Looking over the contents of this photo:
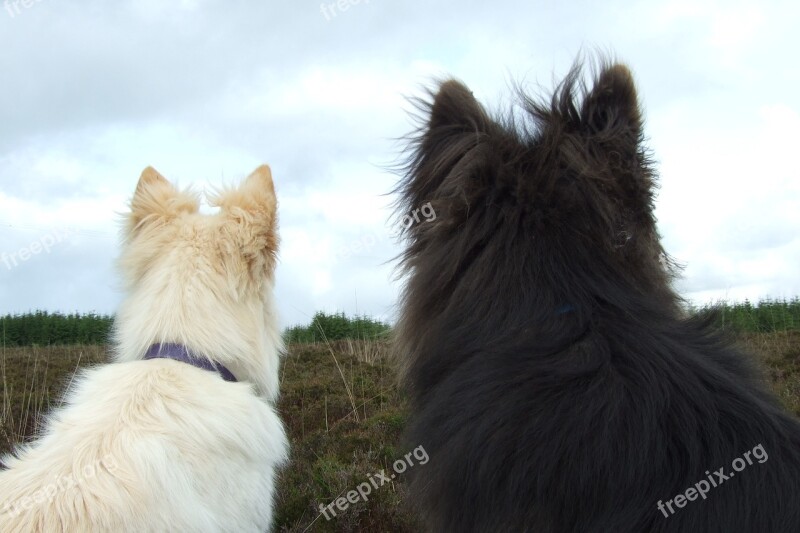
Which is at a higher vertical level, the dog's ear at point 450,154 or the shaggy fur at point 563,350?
the dog's ear at point 450,154

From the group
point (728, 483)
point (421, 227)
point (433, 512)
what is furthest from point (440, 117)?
point (728, 483)

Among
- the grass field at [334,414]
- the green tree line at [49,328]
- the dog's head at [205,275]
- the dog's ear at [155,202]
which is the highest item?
the green tree line at [49,328]

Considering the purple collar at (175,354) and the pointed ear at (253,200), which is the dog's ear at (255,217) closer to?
the pointed ear at (253,200)

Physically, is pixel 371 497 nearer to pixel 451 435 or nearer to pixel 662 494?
pixel 451 435

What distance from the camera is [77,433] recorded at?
Answer: 2.85 meters

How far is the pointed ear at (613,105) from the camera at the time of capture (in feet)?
10.1

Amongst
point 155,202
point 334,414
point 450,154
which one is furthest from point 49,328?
point 450,154

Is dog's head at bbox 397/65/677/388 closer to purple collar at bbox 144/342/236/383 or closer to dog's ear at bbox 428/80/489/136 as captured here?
dog's ear at bbox 428/80/489/136

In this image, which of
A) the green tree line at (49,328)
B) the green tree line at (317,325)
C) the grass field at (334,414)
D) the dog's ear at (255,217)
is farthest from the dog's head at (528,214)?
the green tree line at (49,328)

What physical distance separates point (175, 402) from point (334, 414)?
16.0 ft

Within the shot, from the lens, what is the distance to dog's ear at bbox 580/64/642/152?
3.07 m

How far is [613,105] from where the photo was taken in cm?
309

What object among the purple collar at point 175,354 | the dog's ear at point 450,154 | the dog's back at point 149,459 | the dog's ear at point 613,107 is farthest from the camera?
the purple collar at point 175,354

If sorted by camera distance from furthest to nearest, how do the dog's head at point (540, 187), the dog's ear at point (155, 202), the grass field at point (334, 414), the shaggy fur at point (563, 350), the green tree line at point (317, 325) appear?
the green tree line at point (317, 325) < the grass field at point (334, 414) < the dog's ear at point (155, 202) < the dog's head at point (540, 187) < the shaggy fur at point (563, 350)
